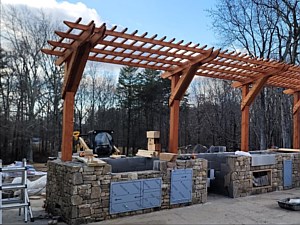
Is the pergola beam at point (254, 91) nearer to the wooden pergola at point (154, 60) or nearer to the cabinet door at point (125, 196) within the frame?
the wooden pergola at point (154, 60)

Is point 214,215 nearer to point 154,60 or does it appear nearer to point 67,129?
point 67,129

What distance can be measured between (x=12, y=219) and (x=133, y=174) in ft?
8.10

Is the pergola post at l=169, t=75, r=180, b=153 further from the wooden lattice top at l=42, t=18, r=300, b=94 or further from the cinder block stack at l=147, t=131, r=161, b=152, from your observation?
the cinder block stack at l=147, t=131, r=161, b=152

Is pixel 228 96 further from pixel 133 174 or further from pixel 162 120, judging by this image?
pixel 133 174

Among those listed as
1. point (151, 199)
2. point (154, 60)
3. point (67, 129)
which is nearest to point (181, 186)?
point (151, 199)

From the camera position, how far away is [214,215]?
19.7ft

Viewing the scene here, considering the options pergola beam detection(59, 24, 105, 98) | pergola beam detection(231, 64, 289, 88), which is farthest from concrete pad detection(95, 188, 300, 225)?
pergola beam detection(231, 64, 289, 88)

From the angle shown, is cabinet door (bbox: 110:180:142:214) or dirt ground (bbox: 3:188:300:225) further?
cabinet door (bbox: 110:180:142:214)

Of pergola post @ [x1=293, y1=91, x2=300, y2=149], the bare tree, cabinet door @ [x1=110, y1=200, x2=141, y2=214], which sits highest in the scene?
the bare tree

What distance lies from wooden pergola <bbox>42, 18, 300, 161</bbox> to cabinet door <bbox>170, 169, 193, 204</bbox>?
876 mm

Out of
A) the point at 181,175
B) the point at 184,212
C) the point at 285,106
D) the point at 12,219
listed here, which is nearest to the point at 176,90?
the point at 181,175

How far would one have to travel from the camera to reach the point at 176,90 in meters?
7.49

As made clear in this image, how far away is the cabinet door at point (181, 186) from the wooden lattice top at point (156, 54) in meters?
2.54

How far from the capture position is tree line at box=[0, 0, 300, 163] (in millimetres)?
16094
